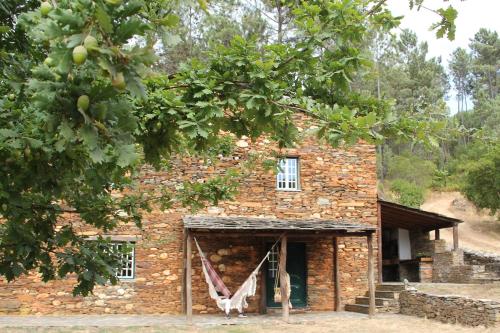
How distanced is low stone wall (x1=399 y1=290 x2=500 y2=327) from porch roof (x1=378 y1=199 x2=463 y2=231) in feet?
9.02

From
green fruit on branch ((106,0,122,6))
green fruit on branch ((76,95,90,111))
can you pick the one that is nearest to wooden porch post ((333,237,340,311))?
green fruit on branch ((76,95,90,111))

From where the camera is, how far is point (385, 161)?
34.9m

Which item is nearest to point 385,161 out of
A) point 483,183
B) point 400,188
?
point 400,188

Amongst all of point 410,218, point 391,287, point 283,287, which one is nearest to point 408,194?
point 410,218

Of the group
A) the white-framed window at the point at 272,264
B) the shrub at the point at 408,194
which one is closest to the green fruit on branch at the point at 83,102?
the white-framed window at the point at 272,264

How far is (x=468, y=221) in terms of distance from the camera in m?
28.3

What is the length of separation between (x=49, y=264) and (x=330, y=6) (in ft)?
8.94

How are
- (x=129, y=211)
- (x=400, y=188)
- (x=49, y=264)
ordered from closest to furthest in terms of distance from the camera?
(x=49, y=264) → (x=129, y=211) → (x=400, y=188)

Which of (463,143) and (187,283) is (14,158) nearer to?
(187,283)

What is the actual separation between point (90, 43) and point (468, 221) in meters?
29.1

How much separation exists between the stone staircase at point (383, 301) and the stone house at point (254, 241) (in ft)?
1.07

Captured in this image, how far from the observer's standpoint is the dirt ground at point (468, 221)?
25011 millimetres

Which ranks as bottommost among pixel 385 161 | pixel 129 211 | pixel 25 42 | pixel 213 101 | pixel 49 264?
pixel 49 264

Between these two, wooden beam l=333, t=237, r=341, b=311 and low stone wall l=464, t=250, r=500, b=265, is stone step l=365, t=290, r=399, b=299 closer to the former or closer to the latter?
wooden beam l=333, t=237, r=341, b=311
